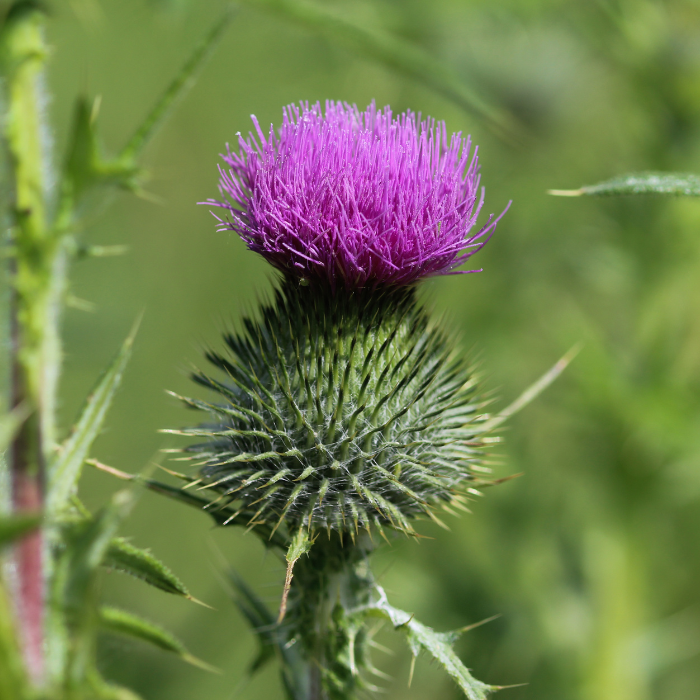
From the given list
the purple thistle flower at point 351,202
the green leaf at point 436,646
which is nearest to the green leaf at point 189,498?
the green leaf at point 436,646

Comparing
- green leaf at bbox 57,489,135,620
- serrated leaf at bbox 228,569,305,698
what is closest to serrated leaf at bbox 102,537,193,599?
green leaf at bbox 57,489,135,620

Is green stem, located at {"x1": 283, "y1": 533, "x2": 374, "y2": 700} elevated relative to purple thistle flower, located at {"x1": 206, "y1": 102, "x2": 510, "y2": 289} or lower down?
lower down

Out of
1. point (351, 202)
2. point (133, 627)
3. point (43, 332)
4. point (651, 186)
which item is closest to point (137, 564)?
point (133, 627)

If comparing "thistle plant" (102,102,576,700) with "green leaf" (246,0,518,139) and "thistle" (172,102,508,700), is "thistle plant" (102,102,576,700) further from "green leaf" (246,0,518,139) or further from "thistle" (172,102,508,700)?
"green leaf" (246,0,518,139)

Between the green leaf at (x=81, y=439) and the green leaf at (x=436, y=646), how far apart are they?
886 mm

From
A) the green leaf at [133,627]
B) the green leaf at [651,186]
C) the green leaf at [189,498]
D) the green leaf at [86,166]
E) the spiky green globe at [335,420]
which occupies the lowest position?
the green leaf at [133,627]

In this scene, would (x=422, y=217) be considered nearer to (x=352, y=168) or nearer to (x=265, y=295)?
(x=352, y=168)

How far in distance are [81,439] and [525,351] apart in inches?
159

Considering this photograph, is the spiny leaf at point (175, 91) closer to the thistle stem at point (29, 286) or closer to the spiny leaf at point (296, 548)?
the thistle stem at point (29, 286)

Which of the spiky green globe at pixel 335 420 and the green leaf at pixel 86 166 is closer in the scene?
the green leaf at pixel 86 166

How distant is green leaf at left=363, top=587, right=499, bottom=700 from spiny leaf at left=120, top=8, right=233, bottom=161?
1.35m

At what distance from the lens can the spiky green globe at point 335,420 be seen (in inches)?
82.9

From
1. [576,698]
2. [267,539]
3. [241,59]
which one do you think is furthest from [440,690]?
[241,59]

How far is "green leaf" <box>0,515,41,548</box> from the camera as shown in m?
1.03
